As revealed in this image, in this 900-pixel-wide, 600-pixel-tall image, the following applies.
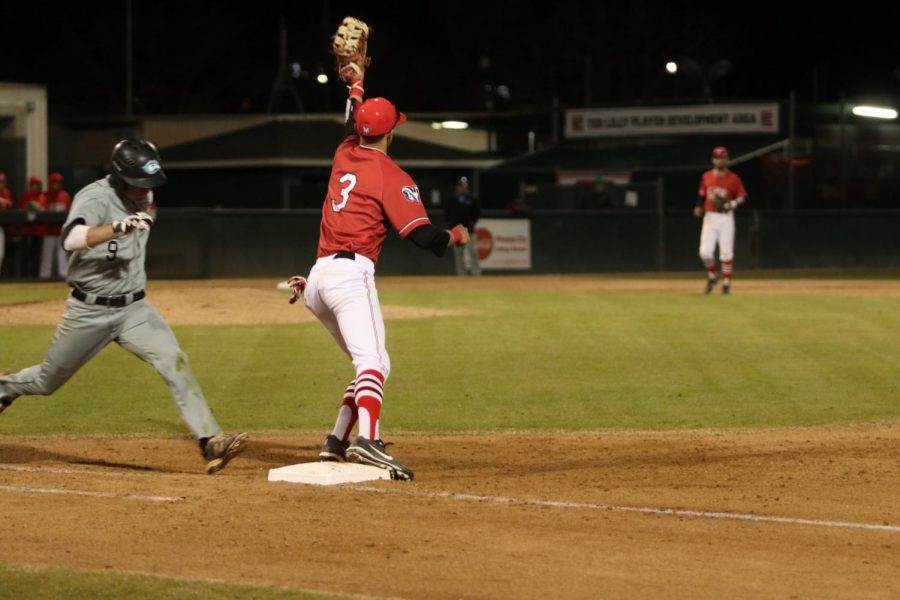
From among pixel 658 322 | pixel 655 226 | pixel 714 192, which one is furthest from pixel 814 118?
pixel 658 322

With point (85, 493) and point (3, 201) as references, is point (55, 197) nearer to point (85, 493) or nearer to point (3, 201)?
point (3, 201)

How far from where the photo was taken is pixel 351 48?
8.41 meters

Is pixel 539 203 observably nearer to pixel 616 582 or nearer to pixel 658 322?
pixel 658 322

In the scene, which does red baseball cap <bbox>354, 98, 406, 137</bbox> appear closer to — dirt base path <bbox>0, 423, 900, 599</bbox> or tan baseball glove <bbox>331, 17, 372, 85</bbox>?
tan baseball glove <bbox>331, 17, 372, 85</bbox>

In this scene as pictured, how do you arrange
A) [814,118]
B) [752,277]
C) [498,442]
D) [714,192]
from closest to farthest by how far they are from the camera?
[498,442]
[714,192]
[752,277]
[814,118]

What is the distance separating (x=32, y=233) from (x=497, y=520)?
22218 millimetres

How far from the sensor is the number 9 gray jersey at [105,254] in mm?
7984

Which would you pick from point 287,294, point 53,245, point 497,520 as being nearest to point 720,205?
point 287,294

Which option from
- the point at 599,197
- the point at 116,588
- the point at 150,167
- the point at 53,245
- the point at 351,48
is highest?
the point at 351,48

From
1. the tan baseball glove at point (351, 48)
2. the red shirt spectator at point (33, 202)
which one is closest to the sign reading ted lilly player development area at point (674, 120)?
the red shirt spectator at point (33, 202)

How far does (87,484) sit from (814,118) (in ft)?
106

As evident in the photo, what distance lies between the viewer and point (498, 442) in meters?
9.79

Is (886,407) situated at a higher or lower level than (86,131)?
lower

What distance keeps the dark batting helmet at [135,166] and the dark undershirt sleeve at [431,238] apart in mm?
1422
